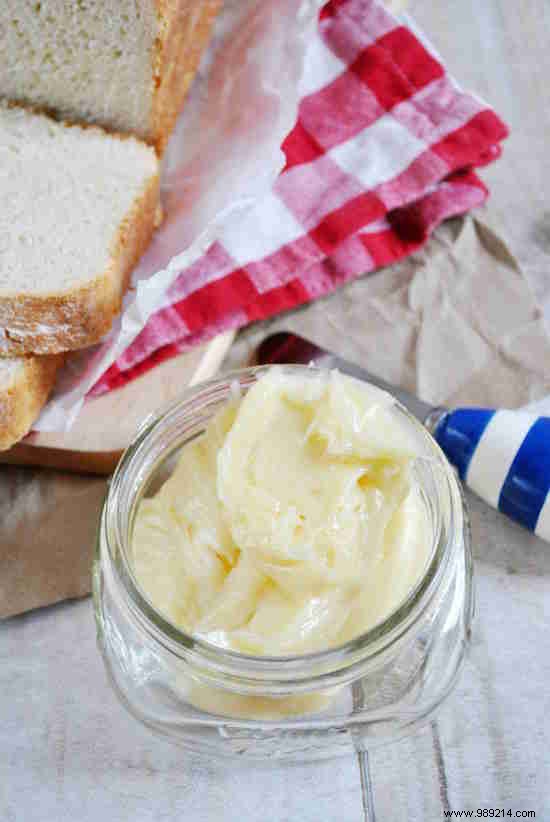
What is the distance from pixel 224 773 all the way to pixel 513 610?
1.75 feet

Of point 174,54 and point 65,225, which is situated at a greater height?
point 174,54

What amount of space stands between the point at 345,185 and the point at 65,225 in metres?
0.61

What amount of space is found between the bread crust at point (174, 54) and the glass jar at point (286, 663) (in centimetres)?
86

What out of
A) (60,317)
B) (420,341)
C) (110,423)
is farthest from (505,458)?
(60,317)

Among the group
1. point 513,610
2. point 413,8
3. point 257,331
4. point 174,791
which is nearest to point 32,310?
point 257,331

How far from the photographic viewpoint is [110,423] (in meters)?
1.77

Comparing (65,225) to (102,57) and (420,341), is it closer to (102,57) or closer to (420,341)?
(102,57)

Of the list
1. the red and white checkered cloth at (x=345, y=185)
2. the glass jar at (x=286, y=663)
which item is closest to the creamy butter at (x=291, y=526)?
the glass jar at (x=286, y=663)

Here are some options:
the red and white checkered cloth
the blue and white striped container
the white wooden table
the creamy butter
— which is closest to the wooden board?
the red and white checkered cloth

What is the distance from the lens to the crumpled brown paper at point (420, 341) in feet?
5.58

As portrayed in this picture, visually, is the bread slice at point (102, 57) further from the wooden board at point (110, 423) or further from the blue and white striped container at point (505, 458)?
the blue and white striped container at point (505, 458)

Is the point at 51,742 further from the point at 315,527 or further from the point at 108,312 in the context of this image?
the point at 108,312

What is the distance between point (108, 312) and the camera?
1.81 m

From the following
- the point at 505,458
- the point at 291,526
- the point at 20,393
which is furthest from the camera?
the point at 20,393
